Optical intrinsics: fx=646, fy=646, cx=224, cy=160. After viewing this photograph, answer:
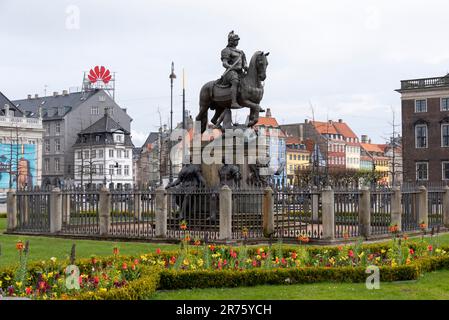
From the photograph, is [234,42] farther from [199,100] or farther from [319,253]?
[319,253]

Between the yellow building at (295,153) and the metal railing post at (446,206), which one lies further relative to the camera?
the yellow building at (295,153)

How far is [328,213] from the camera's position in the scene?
18391 millimetres

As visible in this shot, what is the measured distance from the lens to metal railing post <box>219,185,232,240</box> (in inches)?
715

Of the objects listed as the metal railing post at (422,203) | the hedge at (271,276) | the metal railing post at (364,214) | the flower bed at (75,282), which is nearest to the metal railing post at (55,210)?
the metal railing post at (364,214)

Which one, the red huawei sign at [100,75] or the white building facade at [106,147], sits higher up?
the red huawei sign at [100,75]

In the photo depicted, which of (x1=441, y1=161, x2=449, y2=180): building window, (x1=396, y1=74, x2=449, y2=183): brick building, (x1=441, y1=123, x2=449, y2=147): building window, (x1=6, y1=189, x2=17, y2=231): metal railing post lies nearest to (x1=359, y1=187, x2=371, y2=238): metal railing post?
(x1=6, y1=189, x2=17, y2=231): metal railing post

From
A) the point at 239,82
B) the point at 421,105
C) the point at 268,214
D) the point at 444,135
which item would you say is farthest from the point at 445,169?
the point at 268,214

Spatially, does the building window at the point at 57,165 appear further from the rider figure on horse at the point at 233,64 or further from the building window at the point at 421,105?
the rider figure on horse at the point at 233,64

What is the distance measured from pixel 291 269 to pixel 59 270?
4.10 meters

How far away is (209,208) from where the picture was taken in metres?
20.4

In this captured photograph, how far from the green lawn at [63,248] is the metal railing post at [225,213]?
1402 millimetres

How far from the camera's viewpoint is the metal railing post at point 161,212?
63.9 ft

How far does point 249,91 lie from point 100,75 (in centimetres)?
7514
